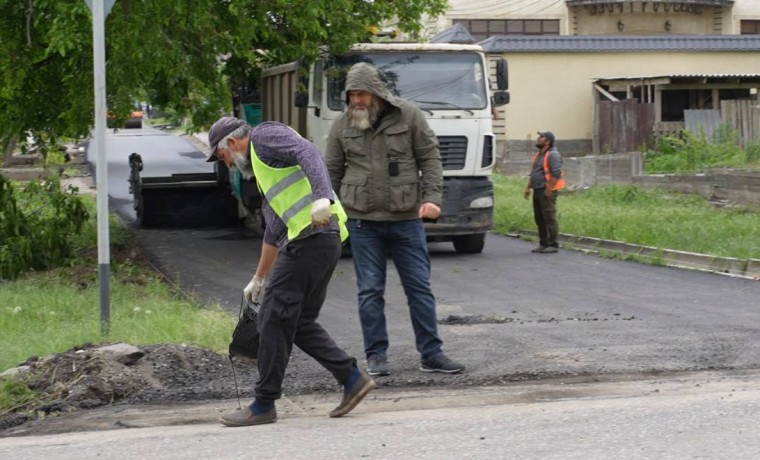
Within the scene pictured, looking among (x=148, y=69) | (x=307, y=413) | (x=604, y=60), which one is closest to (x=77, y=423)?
(x=307, y=413)

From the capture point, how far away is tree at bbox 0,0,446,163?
560 inches

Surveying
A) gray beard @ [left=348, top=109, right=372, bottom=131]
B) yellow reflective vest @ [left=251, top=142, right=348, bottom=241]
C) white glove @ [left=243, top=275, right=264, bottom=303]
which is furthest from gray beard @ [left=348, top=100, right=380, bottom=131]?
white glove @ [left=243, top=275, right=264, bottom=303]

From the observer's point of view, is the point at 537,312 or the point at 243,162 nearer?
the point at 243,162

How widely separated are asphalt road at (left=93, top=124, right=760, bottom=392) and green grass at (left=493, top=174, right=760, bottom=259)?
Result: 3.36ft

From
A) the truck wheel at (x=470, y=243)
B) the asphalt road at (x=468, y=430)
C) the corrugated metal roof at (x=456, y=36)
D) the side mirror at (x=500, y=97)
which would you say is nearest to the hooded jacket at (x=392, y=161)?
the asphalt road at (x=468, y=430)

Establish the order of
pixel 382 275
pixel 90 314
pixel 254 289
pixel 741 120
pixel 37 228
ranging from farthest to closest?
1. pixel 741 120
2. pixel 37 228
3. pixel 90 314
4. pixel 382 275
5. pixel 254 289

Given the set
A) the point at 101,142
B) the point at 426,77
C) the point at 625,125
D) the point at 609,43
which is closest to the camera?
the point at 101,142

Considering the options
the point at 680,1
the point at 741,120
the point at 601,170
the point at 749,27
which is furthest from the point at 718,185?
the point at 749,27

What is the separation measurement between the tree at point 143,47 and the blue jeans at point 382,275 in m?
6.23

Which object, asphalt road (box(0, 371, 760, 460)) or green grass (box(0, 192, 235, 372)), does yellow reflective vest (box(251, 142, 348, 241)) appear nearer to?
asphalt road (box(0, 371, 760, 460))

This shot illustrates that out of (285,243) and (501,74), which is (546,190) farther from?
(285,243)

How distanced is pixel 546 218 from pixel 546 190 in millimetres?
388

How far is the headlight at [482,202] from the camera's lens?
16.9 m

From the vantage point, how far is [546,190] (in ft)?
57.3
